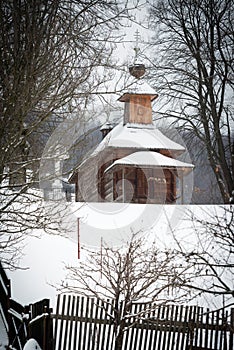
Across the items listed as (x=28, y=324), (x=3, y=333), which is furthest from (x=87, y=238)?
(x=28, y=324)

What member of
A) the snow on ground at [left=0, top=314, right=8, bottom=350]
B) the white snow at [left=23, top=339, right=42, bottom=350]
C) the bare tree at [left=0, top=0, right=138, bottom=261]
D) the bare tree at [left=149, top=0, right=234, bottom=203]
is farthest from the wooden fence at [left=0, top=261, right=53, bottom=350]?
the bare tree at [left=149, top=0, right=234, bottom=203]

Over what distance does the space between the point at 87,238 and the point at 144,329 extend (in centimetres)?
390

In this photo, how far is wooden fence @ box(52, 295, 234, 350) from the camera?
6.81m

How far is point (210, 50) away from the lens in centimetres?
1253

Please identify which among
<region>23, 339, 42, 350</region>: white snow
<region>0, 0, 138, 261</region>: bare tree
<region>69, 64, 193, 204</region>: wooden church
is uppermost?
<region>0, 0, 138, 261</region>: bare tree

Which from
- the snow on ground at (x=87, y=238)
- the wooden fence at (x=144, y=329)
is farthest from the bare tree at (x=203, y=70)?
the wooden fence at (x=144, y=329)

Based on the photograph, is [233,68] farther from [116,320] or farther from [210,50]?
[116,320]

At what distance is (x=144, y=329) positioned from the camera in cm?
722

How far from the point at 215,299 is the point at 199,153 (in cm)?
633

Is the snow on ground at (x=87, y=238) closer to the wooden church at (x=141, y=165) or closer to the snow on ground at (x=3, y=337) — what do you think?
the snow on ground at (x=3, y=337)

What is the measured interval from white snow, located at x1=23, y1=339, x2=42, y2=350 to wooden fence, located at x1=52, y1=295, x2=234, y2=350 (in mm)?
1059

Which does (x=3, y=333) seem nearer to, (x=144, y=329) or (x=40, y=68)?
(x=144, y=329)

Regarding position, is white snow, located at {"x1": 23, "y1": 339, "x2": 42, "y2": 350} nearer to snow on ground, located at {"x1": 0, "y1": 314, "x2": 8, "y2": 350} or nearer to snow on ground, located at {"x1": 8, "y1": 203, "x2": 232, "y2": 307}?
snow on ground, located at {"x1": 0, "y1": 314, "x2": 8, "y2": 350}

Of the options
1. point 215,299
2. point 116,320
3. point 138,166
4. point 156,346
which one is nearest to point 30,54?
point 116,320
